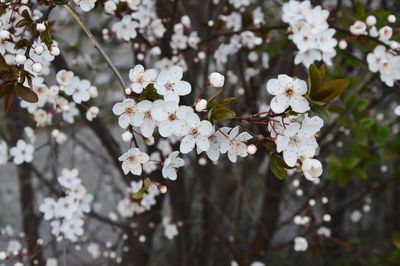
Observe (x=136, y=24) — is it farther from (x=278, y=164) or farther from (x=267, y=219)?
(x=267, y=219)

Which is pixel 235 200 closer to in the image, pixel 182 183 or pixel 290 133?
pixel 182 183

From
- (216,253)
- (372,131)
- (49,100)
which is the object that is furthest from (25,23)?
(216,253)

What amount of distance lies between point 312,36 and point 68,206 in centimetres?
90

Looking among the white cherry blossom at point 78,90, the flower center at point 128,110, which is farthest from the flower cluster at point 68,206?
the flower center at point 128,110

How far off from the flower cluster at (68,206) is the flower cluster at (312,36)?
80 cm

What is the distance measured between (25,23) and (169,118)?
414 millimetres

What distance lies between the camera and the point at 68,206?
5.44ft

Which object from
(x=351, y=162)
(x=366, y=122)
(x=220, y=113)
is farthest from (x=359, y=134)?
(x=220, y=113)

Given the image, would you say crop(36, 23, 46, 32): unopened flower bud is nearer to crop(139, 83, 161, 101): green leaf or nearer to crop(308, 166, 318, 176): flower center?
crop(139, 83, 161, 101): green leaf

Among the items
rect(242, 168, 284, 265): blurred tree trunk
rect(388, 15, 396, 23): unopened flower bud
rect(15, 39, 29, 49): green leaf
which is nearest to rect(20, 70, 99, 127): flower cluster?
rect(15, 39, 29, 49): green leaf

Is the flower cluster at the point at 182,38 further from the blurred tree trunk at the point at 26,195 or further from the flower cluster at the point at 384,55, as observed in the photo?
the blurred tree trunk at the point at 26,195

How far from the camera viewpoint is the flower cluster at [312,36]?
4.92ft

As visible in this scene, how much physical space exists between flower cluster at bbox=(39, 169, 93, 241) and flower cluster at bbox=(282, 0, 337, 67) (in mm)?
804

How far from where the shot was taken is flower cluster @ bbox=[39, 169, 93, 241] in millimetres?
1658
